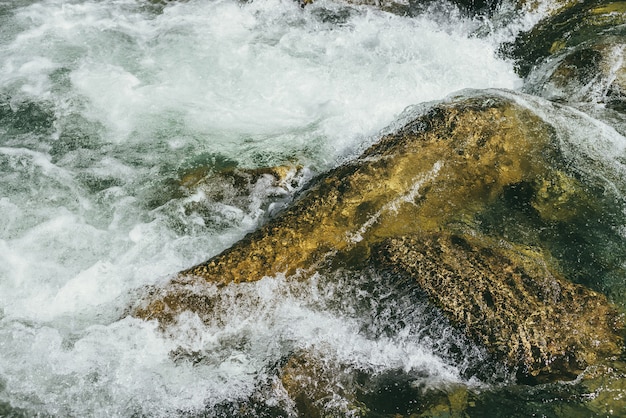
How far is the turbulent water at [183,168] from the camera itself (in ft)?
12.1

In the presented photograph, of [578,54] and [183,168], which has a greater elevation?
[578,54]

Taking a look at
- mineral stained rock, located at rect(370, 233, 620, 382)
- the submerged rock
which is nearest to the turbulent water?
mineral stained rock, located at rect(370, 233, 620, 382)

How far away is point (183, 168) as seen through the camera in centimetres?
566

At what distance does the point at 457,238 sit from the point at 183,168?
318 centimetres

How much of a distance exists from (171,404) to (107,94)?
15.6 feet

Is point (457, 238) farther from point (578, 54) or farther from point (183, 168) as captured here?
point (578, 54)

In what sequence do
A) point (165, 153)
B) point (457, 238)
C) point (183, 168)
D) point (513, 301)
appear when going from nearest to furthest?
point (513, 301), point (457, 238), point (183, 168), point (165, 153)

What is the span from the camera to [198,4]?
8.95 meters

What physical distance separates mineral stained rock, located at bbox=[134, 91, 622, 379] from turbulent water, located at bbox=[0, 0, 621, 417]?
0.21m

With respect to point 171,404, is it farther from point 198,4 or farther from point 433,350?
point 198,4

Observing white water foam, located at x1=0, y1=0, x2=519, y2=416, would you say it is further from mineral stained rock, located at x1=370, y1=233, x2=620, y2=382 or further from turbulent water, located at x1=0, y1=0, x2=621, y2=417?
mineral stained rock, located at x1=370, y1=233, x2=620, y2=382

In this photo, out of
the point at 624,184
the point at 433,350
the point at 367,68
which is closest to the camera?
the point at 433,350

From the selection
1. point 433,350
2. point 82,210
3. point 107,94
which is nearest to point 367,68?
point 107,94

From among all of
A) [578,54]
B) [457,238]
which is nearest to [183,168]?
[457,238]
